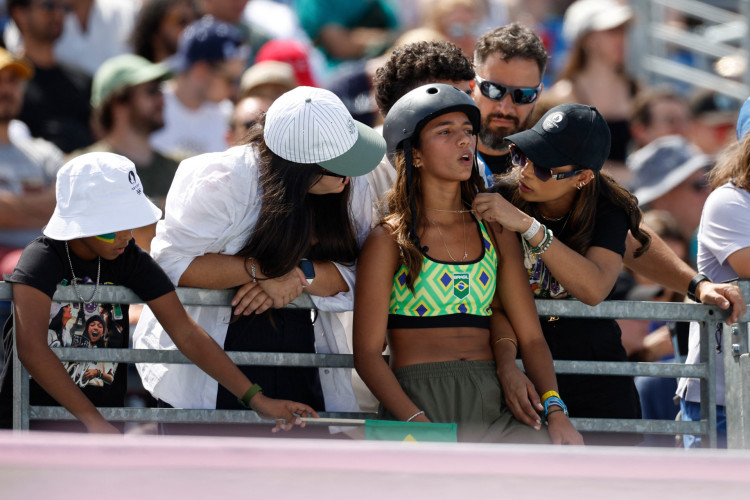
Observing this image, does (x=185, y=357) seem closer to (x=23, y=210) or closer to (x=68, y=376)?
(x=68, y=376)

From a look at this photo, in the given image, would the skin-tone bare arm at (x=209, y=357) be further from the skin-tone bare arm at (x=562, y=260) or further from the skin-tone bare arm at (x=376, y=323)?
the skin-tone bare arm at (x=562, y=260)

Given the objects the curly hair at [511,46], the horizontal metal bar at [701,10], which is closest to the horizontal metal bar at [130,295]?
the curly hair at [511,46]

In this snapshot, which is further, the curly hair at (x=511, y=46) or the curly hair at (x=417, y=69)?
the curly hair at (x=511, y=46)

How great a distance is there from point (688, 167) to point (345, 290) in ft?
14.1

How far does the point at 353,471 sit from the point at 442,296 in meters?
1.78

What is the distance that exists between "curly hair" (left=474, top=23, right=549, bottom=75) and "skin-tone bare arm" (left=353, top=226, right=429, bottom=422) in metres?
1.36

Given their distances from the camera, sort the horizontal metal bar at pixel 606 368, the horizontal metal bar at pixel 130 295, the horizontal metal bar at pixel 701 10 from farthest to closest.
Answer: the horizontal metal bar at pixel 701 10
the horizontal metal bar at pixel 606 368
the horizontal metal bar at pixel 130 295

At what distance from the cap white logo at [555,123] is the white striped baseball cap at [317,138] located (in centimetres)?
64

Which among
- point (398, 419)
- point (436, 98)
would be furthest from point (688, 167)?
point (398, 419)

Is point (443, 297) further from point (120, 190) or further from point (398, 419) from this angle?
point (120, 190)

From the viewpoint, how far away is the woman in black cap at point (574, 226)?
3.74 metres

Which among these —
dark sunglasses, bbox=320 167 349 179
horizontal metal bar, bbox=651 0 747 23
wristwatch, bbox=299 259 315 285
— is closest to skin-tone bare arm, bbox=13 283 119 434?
wristwatch, bbox=299 259 315 285

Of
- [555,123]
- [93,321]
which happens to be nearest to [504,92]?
[555,123]

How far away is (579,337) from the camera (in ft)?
13.3
